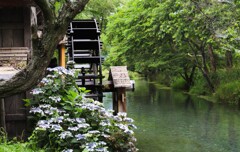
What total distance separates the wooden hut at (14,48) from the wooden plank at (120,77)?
2.10 m

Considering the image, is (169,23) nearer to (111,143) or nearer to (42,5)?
(111,143)

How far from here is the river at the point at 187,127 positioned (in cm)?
1102

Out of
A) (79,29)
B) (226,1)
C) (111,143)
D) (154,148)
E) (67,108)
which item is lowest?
(154,148)

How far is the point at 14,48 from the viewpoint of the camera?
725cm

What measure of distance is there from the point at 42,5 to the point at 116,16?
19.8 metres

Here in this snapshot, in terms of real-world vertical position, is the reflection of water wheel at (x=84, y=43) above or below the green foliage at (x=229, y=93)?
above

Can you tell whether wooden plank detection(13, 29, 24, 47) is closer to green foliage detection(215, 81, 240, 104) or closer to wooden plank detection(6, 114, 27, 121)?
wooden plank detection(6, 114, 27, 121)

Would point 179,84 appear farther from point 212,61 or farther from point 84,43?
point 84,43

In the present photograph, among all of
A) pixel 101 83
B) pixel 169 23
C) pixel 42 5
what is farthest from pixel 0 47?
pixel 169 23

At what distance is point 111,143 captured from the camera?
5.34 m

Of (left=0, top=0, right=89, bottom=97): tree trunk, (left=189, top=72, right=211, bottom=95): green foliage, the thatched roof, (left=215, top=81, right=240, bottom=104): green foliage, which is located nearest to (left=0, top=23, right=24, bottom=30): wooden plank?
the thatched roof

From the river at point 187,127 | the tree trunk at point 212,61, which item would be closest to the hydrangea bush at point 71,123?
the river at point 187,127

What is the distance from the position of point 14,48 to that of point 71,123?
2590mm

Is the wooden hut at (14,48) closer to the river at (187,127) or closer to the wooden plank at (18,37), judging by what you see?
the wooden plank at (18,37)
